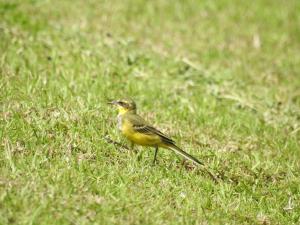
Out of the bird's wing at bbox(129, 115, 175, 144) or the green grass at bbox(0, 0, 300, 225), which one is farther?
the bird's wing at bbox(129, 115, 175, 144)

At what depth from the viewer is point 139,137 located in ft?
27.0

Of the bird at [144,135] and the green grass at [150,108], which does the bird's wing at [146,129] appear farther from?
the green grass at [150,108]

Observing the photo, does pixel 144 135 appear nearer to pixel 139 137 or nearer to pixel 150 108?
pixel 139 137

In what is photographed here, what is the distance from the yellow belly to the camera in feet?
26.8

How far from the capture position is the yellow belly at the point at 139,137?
8180 mm

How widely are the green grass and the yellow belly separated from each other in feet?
0.71

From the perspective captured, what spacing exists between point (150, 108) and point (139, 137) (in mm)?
2366

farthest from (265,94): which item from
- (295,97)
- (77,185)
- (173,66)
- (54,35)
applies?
(77,185)

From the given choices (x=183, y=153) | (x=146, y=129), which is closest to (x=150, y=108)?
(x=146, y=129)

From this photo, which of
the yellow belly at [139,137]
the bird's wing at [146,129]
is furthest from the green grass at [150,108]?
the bird's wing at [146,129]

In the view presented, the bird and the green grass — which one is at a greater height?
the bird

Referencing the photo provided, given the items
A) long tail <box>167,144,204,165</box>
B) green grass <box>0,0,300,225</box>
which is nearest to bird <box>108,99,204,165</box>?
long tail <box>167,144,204,165</box>

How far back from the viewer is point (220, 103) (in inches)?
459

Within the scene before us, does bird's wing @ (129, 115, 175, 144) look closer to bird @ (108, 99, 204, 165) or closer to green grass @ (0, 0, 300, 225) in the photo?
bird @ (108, 99, 204, 165)
